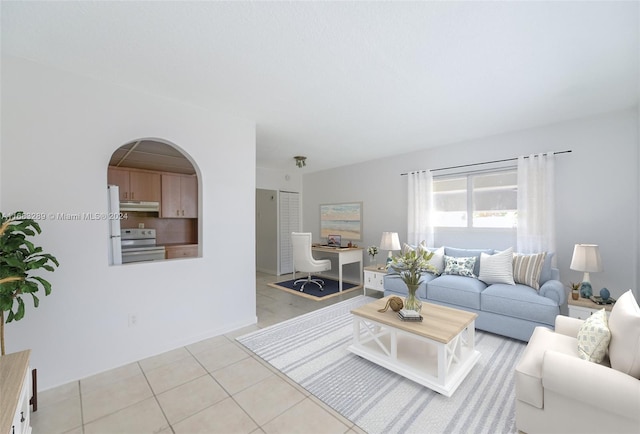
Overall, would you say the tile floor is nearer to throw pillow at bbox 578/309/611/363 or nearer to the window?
throw pillow at bbox 578/309/611/363

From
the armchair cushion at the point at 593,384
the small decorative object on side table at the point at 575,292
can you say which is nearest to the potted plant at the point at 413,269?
the armchair cushion at the point at 593,384

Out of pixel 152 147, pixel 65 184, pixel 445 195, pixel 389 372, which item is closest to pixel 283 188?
pixel 152 147

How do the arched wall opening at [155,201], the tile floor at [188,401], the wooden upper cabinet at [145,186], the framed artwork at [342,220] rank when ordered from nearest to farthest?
1. the tile floor at [188,401]
2. the arched wall opening at [155,201]
3. the wooden upper cabinet at [145,186]
4. the framed artwork at [342,220]

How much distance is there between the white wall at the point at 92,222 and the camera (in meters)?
1.98

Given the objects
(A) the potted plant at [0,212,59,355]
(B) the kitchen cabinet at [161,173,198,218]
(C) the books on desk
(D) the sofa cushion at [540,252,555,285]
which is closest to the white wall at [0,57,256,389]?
(A) the potted plant at [0,212,59,355]

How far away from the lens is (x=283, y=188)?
6320 millimetres

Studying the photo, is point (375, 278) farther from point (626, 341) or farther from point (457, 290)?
point (626, 341)

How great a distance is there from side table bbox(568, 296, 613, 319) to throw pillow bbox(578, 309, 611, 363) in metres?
1.24

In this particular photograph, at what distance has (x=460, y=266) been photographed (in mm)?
3568

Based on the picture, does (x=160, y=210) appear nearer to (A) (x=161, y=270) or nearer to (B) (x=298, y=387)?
(A) (x=161, y=270)

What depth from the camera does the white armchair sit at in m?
1.31

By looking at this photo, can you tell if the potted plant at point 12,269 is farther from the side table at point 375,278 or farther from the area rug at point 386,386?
the side table at point 375,278

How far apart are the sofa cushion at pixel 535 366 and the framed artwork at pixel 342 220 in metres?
3.67

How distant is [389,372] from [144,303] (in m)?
2.30
